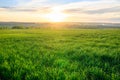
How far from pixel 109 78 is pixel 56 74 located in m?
1.99

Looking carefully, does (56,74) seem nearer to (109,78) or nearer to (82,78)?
(82,78)

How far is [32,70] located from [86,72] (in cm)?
222

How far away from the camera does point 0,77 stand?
761cm

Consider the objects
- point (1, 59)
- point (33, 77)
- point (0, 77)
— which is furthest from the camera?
point (1, 59)

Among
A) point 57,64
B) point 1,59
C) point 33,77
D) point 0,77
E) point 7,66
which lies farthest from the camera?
point 1,59

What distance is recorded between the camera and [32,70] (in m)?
7.91

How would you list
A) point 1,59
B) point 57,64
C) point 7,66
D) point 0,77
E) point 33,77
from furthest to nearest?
point 1,59 < point 57,64 < point 7,66 < point 0,77 < point 33,77

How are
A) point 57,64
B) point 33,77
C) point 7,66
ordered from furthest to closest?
point 57,64 → point 7,66 → point 33,77

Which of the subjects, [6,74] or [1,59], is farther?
[1,59]

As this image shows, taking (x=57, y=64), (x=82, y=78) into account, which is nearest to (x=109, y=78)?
(x=82, y=78)

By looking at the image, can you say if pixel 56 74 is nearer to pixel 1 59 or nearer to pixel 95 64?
pixel 95 64

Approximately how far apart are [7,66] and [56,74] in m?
2.51

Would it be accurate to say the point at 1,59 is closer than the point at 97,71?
No

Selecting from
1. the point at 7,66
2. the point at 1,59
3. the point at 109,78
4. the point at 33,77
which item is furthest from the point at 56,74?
the point at 1,59
